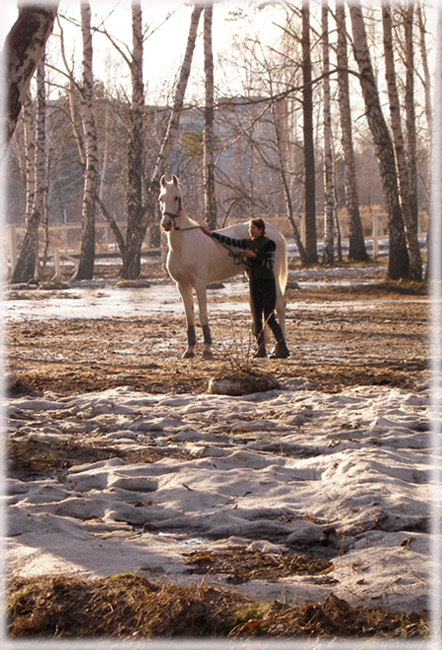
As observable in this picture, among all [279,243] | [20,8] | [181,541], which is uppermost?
[20,8]

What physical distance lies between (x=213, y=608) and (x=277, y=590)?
0.39 metres

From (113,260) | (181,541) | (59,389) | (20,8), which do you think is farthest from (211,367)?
(113,260)

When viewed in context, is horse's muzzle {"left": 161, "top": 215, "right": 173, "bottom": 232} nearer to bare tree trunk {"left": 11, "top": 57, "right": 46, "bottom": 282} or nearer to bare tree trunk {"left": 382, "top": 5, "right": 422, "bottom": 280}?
bare tree trunk {"left": 382, "top": 5, "right": 422, "bottom": 280}

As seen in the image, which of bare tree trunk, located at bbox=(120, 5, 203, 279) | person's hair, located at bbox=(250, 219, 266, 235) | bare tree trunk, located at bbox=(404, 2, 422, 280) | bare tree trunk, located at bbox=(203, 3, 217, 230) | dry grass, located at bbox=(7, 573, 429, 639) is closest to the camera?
dry grass, located at bbox=(7, 573, 429, 639)

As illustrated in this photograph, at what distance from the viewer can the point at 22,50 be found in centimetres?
717

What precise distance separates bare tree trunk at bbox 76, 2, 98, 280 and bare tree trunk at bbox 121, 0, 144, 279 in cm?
128

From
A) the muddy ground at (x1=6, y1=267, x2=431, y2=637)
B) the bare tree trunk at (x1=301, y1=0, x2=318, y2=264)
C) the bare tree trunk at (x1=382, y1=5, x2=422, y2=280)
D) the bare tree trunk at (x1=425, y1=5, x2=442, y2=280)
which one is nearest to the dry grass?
the muddy ground at (x1=6, y1=267, x2=431, y2=637)

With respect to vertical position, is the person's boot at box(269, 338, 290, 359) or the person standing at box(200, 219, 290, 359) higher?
the person standing at box(200, 219, 290, 359)

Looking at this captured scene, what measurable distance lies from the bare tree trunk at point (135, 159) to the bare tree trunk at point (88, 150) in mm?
1278

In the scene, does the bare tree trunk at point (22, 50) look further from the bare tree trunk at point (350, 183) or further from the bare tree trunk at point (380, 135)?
the bare tree trunk at point (350, 183)

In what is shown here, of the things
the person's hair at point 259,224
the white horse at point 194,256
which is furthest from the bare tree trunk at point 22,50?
the person's hair at point 259,224

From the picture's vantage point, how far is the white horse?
427 inches

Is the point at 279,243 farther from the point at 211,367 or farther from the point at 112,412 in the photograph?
the point at 112,412

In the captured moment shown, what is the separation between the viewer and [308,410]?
7.73m
